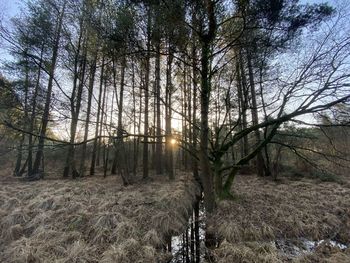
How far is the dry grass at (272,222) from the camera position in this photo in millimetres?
3848

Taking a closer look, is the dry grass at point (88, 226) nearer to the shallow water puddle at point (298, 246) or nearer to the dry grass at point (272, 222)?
the dry grass at point (272, 222)

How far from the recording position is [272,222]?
5.02 m

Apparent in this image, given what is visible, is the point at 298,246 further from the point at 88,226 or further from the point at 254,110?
the point at 254,110

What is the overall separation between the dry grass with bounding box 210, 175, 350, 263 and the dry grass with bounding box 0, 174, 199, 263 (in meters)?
1.08

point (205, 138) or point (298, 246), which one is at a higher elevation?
point (205, 138)

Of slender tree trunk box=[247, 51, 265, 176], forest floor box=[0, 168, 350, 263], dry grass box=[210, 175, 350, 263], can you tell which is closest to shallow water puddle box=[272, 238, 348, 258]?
forest floor box=[0, 168, 350, 263]

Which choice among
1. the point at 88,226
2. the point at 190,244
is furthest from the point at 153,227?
the point at 88,226

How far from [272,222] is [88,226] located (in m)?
3.78

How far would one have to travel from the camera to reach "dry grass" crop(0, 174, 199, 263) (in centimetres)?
374

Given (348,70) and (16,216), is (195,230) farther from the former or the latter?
(348,70)

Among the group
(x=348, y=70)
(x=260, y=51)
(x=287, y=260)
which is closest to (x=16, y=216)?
(x=287, y=260)

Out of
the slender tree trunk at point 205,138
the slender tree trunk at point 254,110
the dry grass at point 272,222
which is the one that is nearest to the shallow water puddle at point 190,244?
the dry grass at point 272,222

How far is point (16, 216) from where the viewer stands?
4992mm

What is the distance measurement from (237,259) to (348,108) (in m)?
3.78
